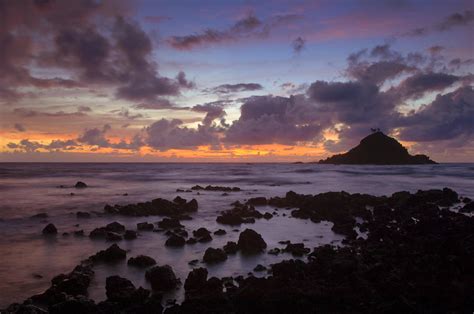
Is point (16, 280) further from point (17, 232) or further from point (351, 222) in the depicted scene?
point (351, 222)

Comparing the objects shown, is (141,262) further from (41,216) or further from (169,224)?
(41,216)

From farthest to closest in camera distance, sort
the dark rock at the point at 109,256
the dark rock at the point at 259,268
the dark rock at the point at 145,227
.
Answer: the dark rock at the point at 145,227 < the dark rock at the point at 109,256 < the dark rock at the point at 259,268

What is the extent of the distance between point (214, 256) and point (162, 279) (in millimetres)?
3765

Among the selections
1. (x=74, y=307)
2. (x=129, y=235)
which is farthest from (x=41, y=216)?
(x=74, y=307)

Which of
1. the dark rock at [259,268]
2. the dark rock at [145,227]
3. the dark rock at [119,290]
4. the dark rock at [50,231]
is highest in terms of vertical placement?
the dark rock at [119,290]

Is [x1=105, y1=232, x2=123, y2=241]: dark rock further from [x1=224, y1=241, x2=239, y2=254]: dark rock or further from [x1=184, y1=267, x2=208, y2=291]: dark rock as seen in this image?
[x1=184, y1=267, x2=208, y2=291]: dark rock

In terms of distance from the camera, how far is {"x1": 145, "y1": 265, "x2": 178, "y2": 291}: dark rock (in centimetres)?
1327

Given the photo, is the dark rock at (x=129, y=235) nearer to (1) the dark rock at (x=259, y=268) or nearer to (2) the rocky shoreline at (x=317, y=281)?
(2) the rocky shoreline at (x=317, y=281)

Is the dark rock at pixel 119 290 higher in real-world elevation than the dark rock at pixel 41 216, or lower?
higher

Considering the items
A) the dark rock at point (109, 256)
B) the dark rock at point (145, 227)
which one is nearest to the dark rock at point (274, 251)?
the dark rock at point (109, 256)

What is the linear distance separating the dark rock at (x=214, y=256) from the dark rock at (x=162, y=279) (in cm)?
308

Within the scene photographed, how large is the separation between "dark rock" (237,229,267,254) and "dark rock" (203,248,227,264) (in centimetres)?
166

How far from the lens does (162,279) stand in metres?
13.4

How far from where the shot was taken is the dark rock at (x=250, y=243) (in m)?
18.4
